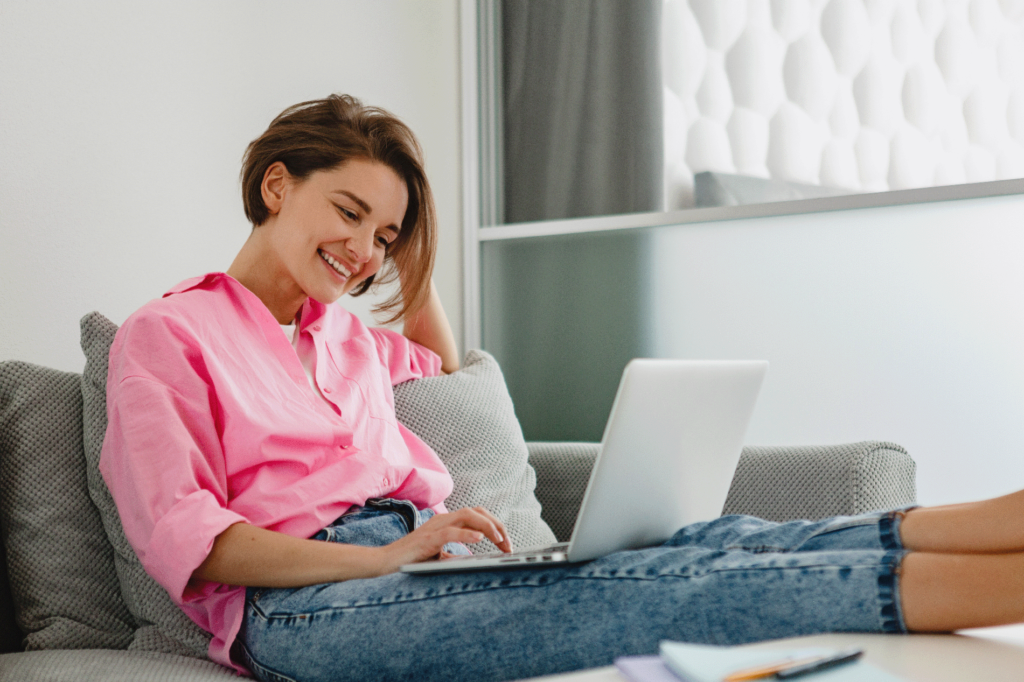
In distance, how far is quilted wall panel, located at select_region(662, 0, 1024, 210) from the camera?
184 cm

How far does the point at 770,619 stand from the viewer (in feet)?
2.57

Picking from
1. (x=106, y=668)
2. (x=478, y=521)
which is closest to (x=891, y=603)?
(x=478, y=521)

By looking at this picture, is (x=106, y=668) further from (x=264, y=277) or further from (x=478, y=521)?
(x=264, y=277)

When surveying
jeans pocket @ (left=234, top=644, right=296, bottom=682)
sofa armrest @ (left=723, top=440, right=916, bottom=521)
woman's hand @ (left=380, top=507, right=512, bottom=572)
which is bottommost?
jeans pocket @ (left=234, top=644, right=296, bottom=682)

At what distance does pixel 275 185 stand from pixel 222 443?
477 mm

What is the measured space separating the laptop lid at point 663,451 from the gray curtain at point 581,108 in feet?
4.11

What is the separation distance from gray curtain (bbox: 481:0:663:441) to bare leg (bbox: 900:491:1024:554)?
1.45 m

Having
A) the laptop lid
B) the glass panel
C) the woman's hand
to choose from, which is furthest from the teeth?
the glass panel

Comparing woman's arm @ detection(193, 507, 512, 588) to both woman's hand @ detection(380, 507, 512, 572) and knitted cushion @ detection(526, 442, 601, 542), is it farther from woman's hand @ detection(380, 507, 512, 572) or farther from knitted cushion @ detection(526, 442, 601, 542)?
knitted cushion @ detection(526, 442, 601, 542)

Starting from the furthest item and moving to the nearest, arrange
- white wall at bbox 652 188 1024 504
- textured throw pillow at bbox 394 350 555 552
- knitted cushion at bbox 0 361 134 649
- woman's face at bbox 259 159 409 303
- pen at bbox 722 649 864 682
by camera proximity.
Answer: white wall at bbox 652 188 1024 504 < textured throw pillow at bbox 394 350 555 552 < woman's face at bbox 259 159 409 303 < knitted cushion at bbox 0 361 134 649 < pen at bbox 722 649 864 682

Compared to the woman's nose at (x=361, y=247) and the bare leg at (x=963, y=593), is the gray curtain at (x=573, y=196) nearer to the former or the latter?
the woman's nose at (x=361, y=247)

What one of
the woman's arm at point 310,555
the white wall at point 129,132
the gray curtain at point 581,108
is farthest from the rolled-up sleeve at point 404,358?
the gray curtain at point 581,108

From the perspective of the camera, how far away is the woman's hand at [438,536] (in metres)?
1.04

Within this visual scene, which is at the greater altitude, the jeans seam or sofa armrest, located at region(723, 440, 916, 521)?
the jeans seam
